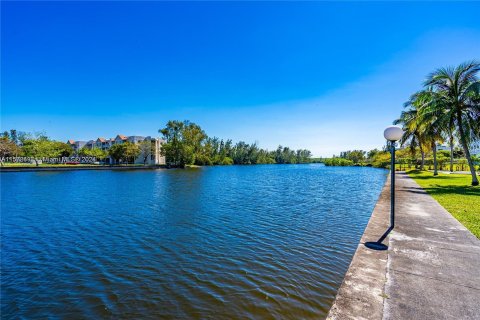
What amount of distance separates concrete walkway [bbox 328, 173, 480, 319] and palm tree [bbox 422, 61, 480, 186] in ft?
49.9

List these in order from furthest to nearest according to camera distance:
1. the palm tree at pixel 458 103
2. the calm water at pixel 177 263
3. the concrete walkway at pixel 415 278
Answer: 1. the palm tree at pixel 458 103
2. the calm water at pixel 177 263
3. the concrete walkway at pixel 415 278

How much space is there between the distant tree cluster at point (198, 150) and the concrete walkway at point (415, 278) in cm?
6596

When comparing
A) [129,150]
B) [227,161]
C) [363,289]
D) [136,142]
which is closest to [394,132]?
[363,289]

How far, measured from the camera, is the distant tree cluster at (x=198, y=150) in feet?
229

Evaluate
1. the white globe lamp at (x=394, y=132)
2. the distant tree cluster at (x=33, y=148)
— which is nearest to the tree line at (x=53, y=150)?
the distant tree cluster at (x=33, y=148)

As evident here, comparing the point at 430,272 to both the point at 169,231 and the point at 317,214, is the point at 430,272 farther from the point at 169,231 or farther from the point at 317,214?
the point at 169,231

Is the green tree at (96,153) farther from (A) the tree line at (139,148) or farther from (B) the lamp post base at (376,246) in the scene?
(B) the lamp post base at (376,246)

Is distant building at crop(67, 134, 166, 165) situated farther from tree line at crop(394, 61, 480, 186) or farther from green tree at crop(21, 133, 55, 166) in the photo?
tree line at crop(394, 61, 480, 186)

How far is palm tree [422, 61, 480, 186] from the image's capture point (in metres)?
17.4

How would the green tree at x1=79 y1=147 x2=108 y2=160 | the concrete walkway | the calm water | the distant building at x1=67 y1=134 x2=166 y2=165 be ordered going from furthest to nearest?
the green tree at x1=79 y1=147 x2=108 y2=160
the distant building at x1=67 y1=134 x2=166 y2=165
the calm water
the concrete walkway

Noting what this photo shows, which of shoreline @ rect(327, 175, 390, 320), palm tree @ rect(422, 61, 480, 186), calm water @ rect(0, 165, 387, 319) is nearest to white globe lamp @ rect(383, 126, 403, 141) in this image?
shoreline @ rect(327, 175, 390, 320)

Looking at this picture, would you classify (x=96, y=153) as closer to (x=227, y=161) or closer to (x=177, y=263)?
(x=227, y=161)

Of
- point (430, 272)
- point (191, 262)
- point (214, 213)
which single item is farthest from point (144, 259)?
point (430, 272)

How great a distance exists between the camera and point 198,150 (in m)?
79.9
